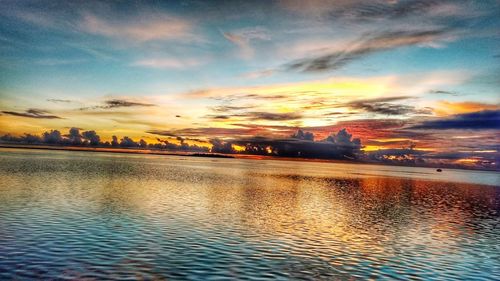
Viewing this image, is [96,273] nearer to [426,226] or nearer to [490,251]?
[490,251]

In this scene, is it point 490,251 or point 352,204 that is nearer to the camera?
point 490,251

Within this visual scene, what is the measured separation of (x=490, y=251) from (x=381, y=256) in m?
12.4

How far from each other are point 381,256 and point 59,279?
79.1 ft

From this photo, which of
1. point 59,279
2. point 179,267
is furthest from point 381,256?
point 59,279

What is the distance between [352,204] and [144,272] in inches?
2077

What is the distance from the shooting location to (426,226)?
167 feet

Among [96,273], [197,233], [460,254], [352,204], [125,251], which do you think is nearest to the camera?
[96,273]

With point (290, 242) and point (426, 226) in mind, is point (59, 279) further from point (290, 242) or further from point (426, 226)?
point (426, 226)

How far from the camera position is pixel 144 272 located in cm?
2548

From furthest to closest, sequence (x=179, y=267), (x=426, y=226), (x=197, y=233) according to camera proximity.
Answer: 1. (x=426, y=226)
2. (x=197, y=233)
3. (x=179, y=267)

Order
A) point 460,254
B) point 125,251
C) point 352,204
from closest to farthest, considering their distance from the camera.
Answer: point 125,251 → point 460,254 → point 352,204

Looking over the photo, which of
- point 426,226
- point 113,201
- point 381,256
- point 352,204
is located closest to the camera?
point 381,256

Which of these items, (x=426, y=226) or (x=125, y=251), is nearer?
(x=125, y=251)

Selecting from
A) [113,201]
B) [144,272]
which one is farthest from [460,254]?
[113,201]
